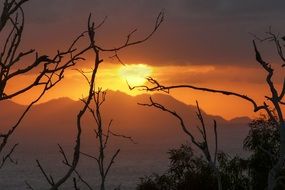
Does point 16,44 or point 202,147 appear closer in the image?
point 16,44

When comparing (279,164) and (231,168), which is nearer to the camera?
(279,164)

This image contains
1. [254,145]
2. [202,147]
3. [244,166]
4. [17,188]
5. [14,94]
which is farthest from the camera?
[17,188]

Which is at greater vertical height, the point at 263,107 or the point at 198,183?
the point at 198,183

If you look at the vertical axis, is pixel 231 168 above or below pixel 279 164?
above

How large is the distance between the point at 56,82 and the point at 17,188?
178 m

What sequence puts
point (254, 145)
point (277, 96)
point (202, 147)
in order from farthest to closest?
1. point (254, 145)
2. point (202, 147)
3. point (277, 96)

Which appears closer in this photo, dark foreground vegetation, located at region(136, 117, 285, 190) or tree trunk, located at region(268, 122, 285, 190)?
tree trunk, located at region(268, 122, 285, 190)

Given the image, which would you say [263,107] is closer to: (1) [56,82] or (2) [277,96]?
(2) [277,96]

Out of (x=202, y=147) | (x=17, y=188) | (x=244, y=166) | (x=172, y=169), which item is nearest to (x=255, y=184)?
(x=244, y=166)

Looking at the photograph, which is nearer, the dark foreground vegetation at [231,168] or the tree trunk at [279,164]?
the tree trunk at [279,164]

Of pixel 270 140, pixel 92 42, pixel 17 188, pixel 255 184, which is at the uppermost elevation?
pixel 17 188

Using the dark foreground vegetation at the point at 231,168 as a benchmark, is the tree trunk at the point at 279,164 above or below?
below

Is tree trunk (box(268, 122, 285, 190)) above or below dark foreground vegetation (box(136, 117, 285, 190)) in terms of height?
below

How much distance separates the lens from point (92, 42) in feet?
11.5
